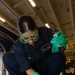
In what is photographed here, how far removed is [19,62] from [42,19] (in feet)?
9.73

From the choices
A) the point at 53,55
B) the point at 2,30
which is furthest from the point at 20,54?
the point at 2,30

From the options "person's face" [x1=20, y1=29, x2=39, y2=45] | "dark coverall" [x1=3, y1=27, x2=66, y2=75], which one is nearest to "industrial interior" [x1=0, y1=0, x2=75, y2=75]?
"dark coverall" [x1=3, y1=27, x2=66, y2=75]

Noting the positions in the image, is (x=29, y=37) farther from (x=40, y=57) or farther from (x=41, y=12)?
(x=41, y=12)

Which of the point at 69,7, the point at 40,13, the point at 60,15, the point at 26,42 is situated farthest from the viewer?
the point at 60,15

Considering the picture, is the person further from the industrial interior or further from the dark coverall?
the industrial interior

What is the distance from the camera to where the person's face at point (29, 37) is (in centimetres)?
104

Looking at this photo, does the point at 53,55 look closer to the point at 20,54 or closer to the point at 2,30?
the point at 20,54

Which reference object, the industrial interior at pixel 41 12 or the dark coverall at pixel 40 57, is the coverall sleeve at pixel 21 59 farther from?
the industrial interior at pixel 41 12

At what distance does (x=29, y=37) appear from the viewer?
3.41 feet

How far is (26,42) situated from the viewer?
110cm

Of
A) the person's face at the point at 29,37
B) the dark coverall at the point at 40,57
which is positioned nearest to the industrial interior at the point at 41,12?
the dark coverall at the point at 40,57

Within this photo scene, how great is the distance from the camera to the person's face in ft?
3.41

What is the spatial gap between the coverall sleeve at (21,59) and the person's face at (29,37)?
8 cm

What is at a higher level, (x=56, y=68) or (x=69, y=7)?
(x=69, y=7)
